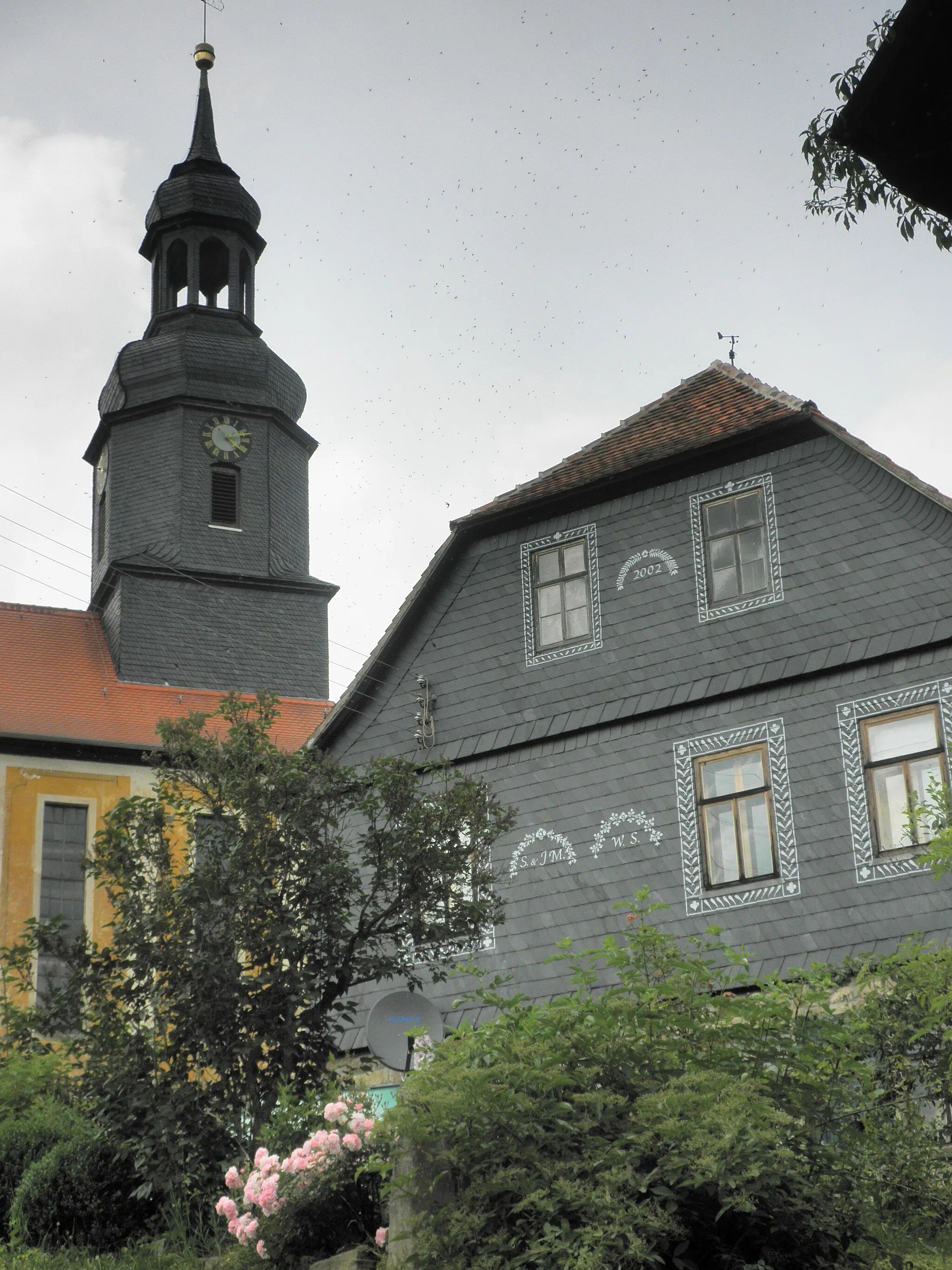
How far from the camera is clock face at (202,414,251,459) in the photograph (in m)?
37.8

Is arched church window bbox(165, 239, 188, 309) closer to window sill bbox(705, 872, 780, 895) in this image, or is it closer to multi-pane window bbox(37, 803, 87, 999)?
multi-pane window bbox(37, 803, 87, 999)

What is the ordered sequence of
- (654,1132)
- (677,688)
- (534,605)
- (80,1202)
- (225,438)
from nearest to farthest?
(654,1132)
(80,1202)
(677,688)
(534,605)
(225,438)

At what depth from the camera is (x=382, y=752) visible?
20.2 metres

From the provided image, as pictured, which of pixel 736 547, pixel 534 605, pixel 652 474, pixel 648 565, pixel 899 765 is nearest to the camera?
pixel 899 765

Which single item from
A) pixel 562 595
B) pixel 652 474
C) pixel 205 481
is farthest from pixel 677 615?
pixel 205 481

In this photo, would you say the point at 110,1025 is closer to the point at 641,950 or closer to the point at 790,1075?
the point at 641,950

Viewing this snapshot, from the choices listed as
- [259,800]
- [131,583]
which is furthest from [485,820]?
[131,583]

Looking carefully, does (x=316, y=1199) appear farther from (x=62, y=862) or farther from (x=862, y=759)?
(x=62, y=862)

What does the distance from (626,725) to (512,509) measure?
3097mm

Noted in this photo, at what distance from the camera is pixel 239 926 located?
11898mm

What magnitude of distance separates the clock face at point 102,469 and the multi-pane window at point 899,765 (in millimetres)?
25024

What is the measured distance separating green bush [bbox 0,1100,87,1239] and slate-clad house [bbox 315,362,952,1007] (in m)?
5.40

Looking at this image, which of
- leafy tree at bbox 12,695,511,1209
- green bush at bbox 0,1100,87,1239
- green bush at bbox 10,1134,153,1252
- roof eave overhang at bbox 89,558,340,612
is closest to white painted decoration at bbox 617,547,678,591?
leafy tree at bbox 12,695,511,1209

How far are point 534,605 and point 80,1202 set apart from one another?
9466 millimetres
